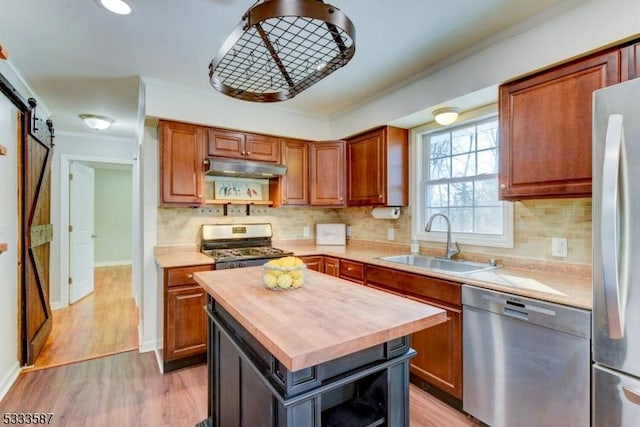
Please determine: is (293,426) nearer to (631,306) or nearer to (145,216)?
(631,306)

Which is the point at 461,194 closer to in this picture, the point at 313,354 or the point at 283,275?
the point at 283,275

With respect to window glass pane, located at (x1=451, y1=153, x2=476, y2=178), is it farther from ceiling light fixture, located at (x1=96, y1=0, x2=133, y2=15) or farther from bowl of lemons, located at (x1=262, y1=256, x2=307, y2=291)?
ceiling light fixture, located at (x1=96, y1=0, x2=133, y2=15)

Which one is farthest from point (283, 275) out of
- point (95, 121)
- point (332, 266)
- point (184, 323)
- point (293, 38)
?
point (95, 121)

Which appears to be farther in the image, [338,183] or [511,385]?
[338,183]

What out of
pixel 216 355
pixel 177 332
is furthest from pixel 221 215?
pixel 216 355

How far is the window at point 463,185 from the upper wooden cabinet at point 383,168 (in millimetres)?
155

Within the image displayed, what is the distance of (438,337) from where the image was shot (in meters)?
2.19

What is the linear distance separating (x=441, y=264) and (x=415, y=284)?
23.1 inches

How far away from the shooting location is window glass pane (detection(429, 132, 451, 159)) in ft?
9.83

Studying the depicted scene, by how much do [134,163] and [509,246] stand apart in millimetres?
4928

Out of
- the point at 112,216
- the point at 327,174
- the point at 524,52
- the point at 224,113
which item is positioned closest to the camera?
the point at 524,52

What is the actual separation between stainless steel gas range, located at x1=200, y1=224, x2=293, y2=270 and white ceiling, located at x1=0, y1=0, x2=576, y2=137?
1407 millimetres

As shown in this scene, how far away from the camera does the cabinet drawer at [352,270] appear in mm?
2888

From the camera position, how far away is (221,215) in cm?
353
